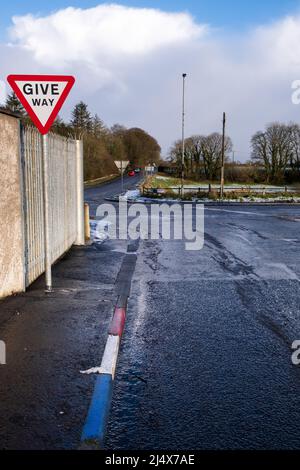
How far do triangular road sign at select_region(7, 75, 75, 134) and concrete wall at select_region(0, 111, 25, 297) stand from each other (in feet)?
1.06

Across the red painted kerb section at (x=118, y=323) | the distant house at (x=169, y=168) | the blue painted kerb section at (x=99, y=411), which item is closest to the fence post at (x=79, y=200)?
the red painted kerb section at (x=118, y=323)

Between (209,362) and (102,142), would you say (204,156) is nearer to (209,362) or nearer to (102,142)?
(102,142)

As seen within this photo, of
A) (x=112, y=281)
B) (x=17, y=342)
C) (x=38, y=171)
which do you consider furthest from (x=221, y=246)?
(x=17, y=342)

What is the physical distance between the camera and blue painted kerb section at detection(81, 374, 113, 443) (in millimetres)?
2916

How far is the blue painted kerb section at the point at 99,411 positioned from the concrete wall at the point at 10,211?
272 cm

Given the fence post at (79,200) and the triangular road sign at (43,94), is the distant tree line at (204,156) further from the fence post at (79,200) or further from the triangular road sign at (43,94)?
the triangular road sign at (43,94)

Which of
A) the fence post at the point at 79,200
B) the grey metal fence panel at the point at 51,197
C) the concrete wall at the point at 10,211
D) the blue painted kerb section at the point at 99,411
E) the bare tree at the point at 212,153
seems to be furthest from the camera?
the bare tree at the point at 212,153

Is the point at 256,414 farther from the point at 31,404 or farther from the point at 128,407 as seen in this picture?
the point at 31,404

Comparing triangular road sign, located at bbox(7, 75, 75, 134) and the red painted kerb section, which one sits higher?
triangular road sign, located at bbox(7, 75, 75, 134)

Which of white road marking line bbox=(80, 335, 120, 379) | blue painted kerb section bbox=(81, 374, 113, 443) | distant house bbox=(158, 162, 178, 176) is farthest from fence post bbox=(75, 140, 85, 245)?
distant house bbox=(158, 162, 178, 176)

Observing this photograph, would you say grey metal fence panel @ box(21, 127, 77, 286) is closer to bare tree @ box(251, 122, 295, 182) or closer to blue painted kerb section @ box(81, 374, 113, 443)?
blue painted kerb section @ box(81, 374, 113, 443)

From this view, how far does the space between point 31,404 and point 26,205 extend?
149 inches

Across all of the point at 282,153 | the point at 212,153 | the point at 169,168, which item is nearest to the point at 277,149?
the point at 282,153

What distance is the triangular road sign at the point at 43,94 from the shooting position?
6152 mm
